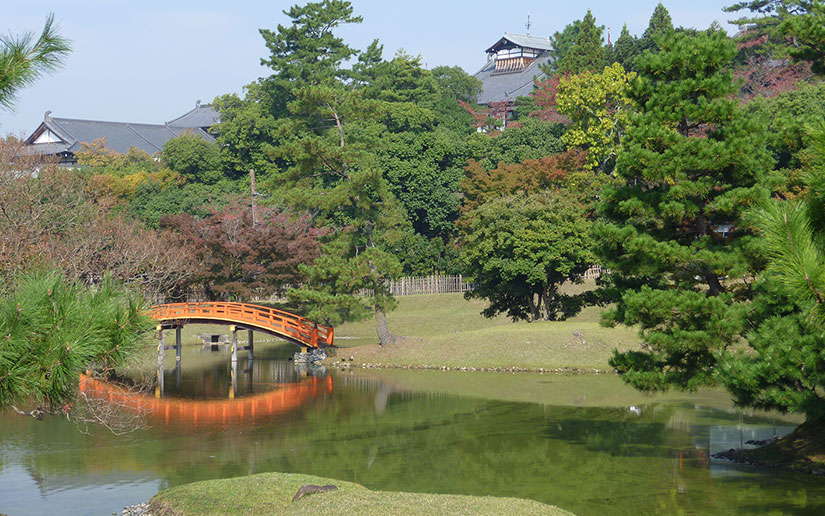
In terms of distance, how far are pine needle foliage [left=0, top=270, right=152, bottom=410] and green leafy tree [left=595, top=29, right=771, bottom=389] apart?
450 inches

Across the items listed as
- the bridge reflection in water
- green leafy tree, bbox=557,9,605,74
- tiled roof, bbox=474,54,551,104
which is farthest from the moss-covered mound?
tiled roof, bbox=474,54,551,104

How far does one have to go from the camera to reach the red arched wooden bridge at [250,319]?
36156 millimetres

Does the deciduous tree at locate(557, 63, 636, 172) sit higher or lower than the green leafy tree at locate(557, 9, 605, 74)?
lower

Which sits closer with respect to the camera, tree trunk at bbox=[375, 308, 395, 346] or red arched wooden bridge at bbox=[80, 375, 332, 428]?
red arched wooden bridge at bbox=[80, 375, 332, 428]

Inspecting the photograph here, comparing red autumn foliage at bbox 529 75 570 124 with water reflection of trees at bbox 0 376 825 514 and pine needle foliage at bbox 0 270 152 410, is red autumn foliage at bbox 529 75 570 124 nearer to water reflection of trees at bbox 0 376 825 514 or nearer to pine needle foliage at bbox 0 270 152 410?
water reflection of trees at bbox 0 376 825 514

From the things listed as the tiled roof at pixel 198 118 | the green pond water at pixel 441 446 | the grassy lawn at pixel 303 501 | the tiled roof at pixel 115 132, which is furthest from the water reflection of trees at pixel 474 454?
the tiled roof at pixel 198 118

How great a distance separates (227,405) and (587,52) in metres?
42.0

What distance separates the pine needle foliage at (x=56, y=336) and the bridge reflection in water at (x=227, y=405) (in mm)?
14457

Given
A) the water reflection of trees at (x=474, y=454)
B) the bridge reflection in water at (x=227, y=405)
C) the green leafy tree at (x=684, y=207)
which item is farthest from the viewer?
the bridge reflection in water at (x=227, y=405)

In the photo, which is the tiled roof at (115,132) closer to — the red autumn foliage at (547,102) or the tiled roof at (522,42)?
the red autumn foliage at (547,102)

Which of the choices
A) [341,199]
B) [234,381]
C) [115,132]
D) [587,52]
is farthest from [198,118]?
[234,381]

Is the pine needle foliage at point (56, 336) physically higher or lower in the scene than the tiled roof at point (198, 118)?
lower

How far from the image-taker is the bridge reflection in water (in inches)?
1008

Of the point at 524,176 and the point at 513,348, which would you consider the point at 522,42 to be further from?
the point at 513,348
